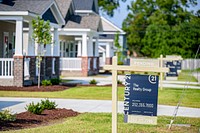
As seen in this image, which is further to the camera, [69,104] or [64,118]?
[69,104]

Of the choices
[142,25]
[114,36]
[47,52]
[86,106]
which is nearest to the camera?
[86,106]

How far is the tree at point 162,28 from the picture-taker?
2410 inches

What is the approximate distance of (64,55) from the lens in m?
38.5

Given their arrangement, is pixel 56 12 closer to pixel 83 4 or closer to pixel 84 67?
pixel 84 67

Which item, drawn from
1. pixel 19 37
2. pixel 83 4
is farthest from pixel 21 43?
pixel 83 4

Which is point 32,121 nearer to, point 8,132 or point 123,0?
point 8,132

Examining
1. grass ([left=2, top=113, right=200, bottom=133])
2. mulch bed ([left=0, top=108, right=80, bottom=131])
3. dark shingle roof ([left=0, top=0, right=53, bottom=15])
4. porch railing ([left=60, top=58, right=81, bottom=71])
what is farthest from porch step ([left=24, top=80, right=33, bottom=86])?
porch railing ([left=60, top=58, right=81, bottom=71])

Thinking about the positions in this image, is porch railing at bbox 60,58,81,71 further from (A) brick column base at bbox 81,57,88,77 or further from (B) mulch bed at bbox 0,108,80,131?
(B) mulch bed at bbox 0,108,80,131

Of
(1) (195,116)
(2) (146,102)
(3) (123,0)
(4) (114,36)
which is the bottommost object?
(1) (195,116)

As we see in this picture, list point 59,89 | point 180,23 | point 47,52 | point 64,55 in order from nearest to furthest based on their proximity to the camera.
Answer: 1. point 59,89
2. point 47,52
3. point 64,55
4. point 180,23

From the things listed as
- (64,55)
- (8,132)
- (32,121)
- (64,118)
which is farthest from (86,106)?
(64,55)

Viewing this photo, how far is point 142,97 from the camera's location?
9.48 metres

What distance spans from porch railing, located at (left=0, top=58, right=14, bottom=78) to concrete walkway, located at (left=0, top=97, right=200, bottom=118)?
16.2 feet

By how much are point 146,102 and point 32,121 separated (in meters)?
3.74
